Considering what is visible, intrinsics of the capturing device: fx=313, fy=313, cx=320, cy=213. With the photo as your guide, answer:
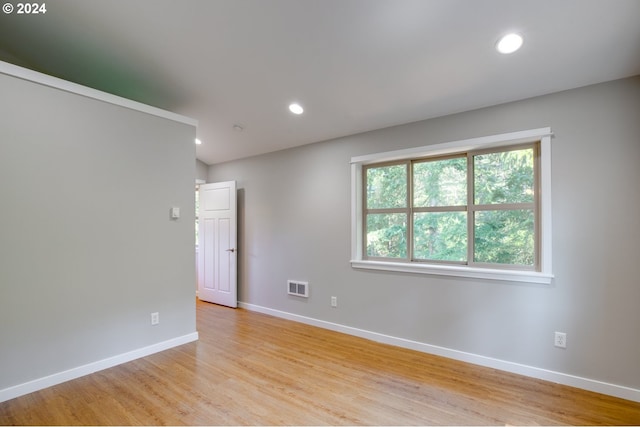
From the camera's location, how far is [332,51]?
2.56m

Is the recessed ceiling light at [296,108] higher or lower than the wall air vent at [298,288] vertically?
higher

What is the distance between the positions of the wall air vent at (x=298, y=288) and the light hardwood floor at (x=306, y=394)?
0.98m

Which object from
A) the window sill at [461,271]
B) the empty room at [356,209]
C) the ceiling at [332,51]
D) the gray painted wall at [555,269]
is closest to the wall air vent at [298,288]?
the gray painted wall at [555,269]

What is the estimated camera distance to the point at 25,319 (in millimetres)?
2377

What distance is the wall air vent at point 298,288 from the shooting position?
13.5ft

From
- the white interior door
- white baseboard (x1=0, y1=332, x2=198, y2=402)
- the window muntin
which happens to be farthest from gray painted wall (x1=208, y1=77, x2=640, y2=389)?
white baseboard (x1=0, y1=332, x2=198, y2=402)

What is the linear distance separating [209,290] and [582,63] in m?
5.33

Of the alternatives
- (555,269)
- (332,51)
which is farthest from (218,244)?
(555,269)

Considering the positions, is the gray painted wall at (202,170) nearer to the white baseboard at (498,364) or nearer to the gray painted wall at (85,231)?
the gray painted wall at (85,231)

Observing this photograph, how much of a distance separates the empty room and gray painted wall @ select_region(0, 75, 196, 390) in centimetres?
1

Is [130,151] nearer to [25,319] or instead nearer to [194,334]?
[25,319]

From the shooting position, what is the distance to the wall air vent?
4.12 m

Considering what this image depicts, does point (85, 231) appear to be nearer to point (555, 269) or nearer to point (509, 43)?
point (509, 43)

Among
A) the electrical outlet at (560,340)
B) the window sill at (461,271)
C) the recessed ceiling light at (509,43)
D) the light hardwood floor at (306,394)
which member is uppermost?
the recessed ceiling light at (509,43)
